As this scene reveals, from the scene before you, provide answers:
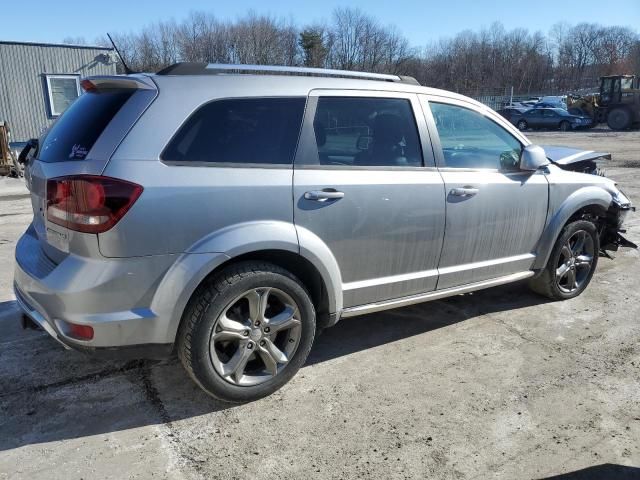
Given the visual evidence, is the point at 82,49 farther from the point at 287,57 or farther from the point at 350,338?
the point at 287,57

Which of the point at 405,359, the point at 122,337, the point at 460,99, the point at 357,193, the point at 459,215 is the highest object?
the point at 460,99

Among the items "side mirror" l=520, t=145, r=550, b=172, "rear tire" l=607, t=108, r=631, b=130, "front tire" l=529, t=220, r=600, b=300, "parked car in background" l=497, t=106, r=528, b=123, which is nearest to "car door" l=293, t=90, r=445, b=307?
"side mirror" l=520, t=145, r=550, b=172

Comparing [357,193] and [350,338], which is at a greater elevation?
[357,193]

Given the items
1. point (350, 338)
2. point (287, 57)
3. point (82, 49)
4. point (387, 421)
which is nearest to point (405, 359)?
point (350, 338)

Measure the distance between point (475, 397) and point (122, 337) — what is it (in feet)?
6.92

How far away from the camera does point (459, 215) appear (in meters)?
3.90

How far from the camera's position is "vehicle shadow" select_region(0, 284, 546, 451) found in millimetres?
3055

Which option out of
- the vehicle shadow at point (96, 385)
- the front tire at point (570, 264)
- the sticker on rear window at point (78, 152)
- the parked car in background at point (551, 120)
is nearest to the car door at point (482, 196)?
the front tire at point (570, 264)

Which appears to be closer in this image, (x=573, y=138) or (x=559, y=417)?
(x=559, y=417)

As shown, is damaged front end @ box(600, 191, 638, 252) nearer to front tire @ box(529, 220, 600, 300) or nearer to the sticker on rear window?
front tire @ box(529, 220, 600, 300)

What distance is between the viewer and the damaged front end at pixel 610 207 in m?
5.29

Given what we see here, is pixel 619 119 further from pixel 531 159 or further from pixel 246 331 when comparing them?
pixel 246 331

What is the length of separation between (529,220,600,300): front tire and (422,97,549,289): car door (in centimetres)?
39

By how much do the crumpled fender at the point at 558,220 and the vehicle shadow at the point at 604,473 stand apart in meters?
2.07
